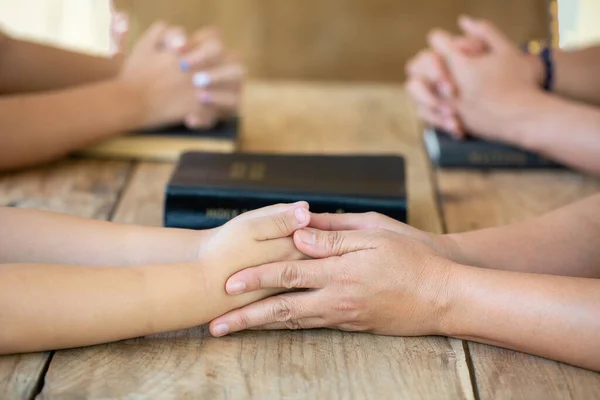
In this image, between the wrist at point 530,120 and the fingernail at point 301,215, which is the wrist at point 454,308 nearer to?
the fingernail at point 301,215

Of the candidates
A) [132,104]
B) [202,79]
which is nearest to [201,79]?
[202,79]

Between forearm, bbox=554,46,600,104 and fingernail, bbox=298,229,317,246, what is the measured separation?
2.56ft

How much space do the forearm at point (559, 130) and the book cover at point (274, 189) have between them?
32 cm

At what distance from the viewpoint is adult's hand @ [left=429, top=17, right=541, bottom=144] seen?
1.41 m

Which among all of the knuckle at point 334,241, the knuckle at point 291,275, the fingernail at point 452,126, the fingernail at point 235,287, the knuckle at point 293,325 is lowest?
the knuckle at point 293,325

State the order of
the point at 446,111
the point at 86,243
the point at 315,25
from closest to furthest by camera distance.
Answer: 1. the point at 86,243
2. the point at 446,111
3. the point at 315,25

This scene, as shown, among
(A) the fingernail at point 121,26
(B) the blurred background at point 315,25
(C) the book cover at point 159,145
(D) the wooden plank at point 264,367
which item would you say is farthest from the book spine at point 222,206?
(B) the blurred background at point 315,25

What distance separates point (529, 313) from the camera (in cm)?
88

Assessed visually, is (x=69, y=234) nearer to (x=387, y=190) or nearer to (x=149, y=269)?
(x=149, y=269)

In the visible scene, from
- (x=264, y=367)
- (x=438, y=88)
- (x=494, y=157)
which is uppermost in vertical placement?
(x=438, y=88)

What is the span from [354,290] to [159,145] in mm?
647

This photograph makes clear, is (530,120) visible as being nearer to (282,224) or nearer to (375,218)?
(375,218)

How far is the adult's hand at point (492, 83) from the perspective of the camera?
141 centimetres

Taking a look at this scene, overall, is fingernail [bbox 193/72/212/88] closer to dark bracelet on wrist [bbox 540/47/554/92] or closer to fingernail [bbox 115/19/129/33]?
fingernail [bbox 115/19/129/33]
